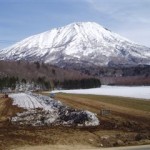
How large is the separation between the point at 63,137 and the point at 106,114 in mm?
18801

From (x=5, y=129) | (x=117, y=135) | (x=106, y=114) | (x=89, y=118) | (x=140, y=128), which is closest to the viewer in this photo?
(x=117, y=135)

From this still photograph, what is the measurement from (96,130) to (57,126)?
152 inches

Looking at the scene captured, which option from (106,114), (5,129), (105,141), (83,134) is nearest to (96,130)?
(83,134)

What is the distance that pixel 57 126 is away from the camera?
1337 inches

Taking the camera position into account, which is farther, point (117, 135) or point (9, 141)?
point (117, 135)

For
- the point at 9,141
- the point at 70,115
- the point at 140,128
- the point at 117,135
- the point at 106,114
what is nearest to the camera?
the point at 9,141

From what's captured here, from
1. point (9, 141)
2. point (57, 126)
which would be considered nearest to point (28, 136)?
point (9, 141)

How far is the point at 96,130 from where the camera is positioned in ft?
103

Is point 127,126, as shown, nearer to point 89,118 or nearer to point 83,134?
point 89,118

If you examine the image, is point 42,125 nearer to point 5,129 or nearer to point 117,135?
point 5,129

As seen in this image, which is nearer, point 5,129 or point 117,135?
point 117,135

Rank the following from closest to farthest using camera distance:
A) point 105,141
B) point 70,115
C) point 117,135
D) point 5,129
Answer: point 105,141 < point 117,135 < point 5,129 < point 70,115

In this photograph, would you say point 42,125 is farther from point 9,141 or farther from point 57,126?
point 9,141

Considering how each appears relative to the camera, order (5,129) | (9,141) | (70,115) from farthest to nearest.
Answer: (70,115) < (5,129) < (9,141)
